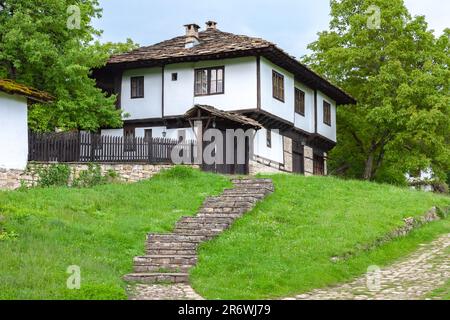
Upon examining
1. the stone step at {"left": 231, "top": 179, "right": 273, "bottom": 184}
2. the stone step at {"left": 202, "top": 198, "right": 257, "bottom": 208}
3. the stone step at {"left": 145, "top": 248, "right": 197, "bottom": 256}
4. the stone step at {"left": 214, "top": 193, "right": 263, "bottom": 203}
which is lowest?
the stone step at {"left": 145, "top": 248, "right": 197, "bottom": 256}

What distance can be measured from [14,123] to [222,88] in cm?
1088

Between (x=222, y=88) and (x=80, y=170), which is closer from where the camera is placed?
(x=80, y=170)

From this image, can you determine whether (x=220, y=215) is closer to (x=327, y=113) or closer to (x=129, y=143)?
(x=129, y=143)

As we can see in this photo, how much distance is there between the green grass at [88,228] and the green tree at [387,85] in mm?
13969

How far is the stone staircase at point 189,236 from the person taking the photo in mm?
15578

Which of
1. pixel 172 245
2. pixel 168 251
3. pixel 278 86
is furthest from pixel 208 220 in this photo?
pixel 278 86

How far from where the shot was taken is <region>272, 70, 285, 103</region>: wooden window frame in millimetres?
32562

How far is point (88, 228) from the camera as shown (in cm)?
1789

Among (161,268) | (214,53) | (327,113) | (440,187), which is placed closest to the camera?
(161,268)

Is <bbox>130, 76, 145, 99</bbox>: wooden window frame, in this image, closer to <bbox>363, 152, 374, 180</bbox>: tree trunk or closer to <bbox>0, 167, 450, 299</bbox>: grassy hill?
<bbox>0, 167, 450, 299</bbox>: grassy hill

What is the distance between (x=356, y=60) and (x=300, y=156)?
6501 millimetres

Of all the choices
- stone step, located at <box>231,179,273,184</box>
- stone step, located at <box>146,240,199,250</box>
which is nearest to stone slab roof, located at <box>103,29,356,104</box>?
stone step, located at <box>231,179,273,184</box>

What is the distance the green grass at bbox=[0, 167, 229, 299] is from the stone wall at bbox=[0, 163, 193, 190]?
90 centimetres
